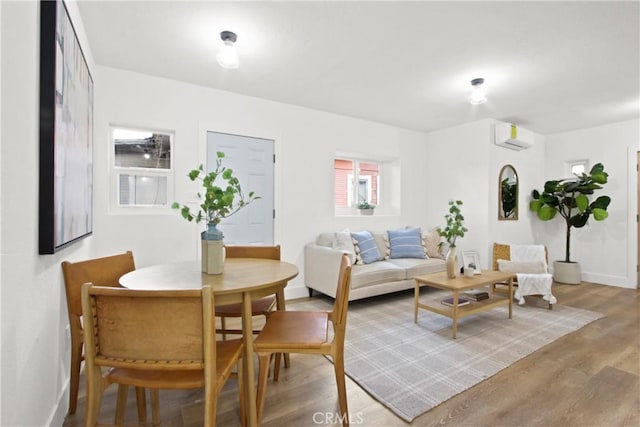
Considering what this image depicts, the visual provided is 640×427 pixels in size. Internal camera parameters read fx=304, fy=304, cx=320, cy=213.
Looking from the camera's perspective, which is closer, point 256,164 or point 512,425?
point 512,425

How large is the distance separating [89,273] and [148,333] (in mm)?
979

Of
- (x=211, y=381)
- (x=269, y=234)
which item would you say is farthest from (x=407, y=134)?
(x=211, y=381)

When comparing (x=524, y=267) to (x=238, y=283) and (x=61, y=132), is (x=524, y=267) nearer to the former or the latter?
(x=238, y=283)

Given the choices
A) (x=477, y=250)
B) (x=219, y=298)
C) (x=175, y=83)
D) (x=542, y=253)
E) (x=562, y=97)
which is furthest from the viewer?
(x=477, y=250)

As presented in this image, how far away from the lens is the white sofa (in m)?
3.35

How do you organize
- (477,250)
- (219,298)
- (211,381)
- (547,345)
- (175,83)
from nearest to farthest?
(211,381) → (219,298) → (547,345) → (175,83) → (477,250)

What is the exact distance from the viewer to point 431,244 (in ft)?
14.1

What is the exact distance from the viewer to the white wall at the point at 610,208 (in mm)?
4379

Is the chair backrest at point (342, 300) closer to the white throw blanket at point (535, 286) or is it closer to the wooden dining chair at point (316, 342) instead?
the wooden dining chair at point (316, 342)

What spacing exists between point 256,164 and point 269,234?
33.1 inches

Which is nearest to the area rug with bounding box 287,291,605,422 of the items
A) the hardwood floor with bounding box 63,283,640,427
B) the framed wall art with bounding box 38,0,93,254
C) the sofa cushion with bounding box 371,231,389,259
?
the hardwood floor with bounding box 63,283,640,427

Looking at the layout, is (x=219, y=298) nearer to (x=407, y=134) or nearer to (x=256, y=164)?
(x=256, y=164)

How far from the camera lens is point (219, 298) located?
1369mm

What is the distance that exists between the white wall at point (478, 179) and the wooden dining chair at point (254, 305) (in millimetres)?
3335
